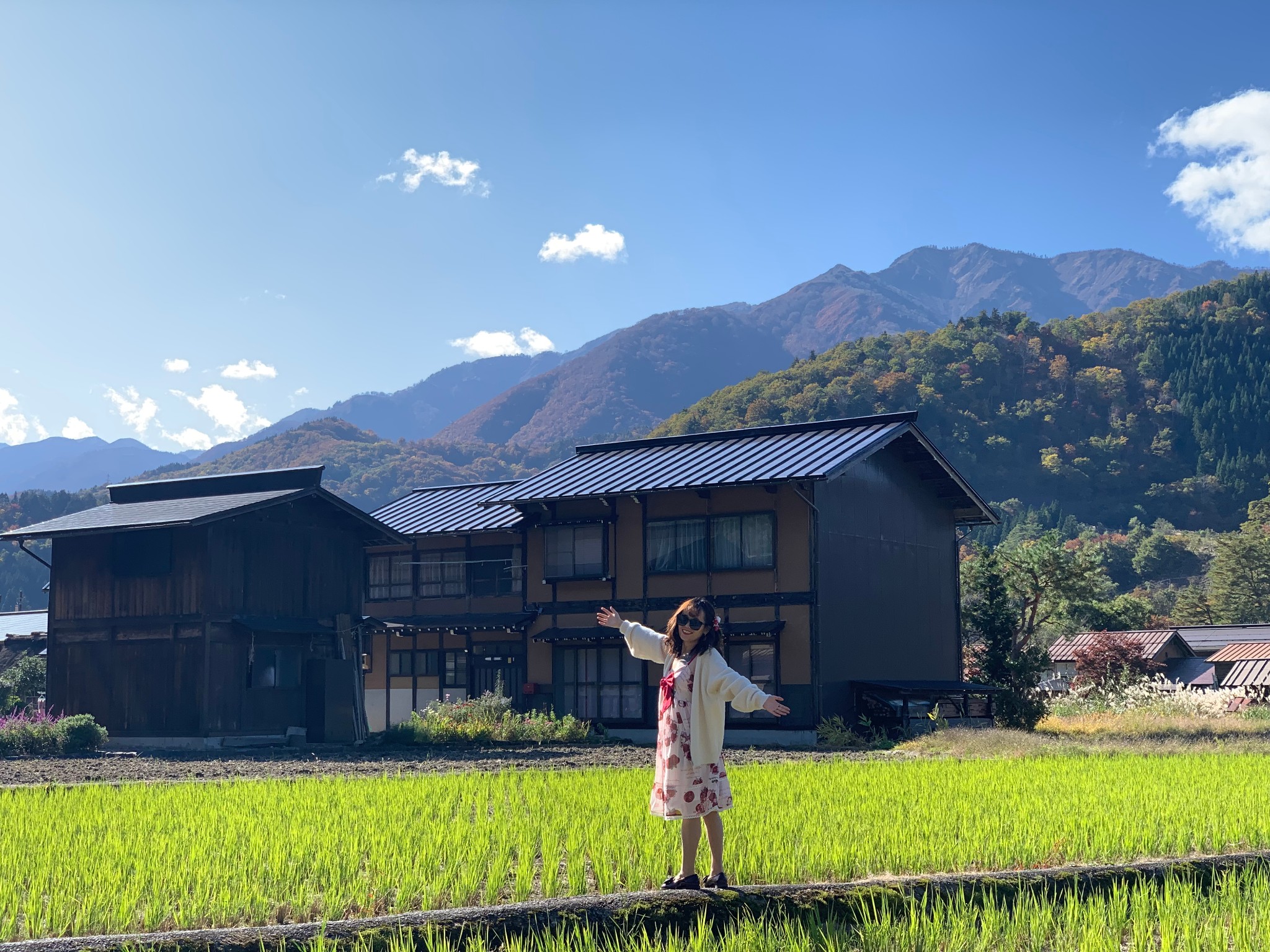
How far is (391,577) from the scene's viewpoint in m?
33.0

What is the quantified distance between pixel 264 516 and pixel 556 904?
20.0 metres

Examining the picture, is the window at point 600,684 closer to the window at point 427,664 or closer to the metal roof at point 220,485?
the window at point 427,664

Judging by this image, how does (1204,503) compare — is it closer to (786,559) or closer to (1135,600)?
(1135,600)

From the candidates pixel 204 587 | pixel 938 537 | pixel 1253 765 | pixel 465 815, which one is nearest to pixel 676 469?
pixel 938 537

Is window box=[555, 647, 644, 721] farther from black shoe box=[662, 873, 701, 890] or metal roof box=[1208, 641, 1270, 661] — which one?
metal roof box=[1208, 641, 1270, 661]

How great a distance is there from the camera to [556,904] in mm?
6145

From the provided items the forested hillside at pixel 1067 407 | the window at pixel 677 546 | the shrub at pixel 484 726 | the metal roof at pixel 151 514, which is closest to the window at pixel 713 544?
the window at pixel 677 546

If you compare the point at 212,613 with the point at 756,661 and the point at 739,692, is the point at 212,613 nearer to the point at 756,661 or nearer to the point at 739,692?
the point at 756,661

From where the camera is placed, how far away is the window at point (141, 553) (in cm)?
2389

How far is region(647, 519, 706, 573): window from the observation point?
2545 cm

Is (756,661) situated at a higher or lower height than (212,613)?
lower

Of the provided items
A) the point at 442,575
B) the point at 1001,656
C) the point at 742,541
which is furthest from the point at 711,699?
the point at 442,575

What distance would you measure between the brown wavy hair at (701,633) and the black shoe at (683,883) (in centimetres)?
120

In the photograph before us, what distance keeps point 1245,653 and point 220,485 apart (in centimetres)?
3330
